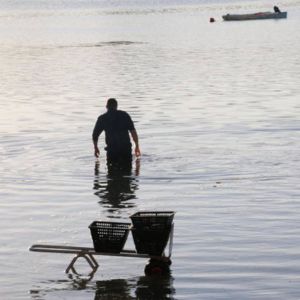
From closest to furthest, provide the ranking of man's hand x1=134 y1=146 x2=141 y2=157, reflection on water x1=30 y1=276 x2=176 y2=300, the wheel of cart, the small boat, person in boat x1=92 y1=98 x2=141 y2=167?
reflection on water x1=30 y1=276 x2=176 y2=300 < the wheel of cart < person in boat x1=92 y1=98 x2=141 y2=167 < man's hand x1=134 y1=146 x2=141 y2=157 < the small boat

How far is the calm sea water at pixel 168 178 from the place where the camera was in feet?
49.1

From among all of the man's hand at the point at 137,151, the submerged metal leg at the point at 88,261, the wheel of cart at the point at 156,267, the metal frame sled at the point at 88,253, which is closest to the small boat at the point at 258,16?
the man's hand at the point at 137,151

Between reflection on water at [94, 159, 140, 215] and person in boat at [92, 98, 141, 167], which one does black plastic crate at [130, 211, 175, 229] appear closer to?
reflection on water at [94, 159, 140, 215]

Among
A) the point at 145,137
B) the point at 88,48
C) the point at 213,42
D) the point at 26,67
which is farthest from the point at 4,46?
the point at 145,137

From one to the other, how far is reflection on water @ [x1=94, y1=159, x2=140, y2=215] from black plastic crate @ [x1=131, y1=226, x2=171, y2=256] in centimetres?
490

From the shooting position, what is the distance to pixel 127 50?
74688mm

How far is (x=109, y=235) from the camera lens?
48.1 feet

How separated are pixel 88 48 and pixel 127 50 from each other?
497 centimetres

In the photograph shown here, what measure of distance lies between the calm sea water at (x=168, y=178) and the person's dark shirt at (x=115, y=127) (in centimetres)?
70

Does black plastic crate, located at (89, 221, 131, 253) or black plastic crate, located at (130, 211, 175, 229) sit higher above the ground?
black plastic crate, located at (130, 211, 175, 229)

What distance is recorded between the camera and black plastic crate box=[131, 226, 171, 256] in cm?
1448

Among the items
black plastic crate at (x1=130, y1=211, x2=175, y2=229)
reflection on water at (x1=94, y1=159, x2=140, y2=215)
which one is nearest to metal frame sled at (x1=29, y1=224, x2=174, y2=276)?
black plastic crate at (x1=130, y1=211, x2=175, y2=229)

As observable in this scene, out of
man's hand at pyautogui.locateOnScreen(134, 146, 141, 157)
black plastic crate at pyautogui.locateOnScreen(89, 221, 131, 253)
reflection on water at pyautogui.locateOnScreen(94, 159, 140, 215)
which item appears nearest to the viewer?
black plastic crate at pyautogui.locateOnScreen(89, 221, 131, 253)

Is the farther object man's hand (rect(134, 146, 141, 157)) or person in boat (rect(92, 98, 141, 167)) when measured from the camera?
man's hand (rect(134, 146, 141, 157))
